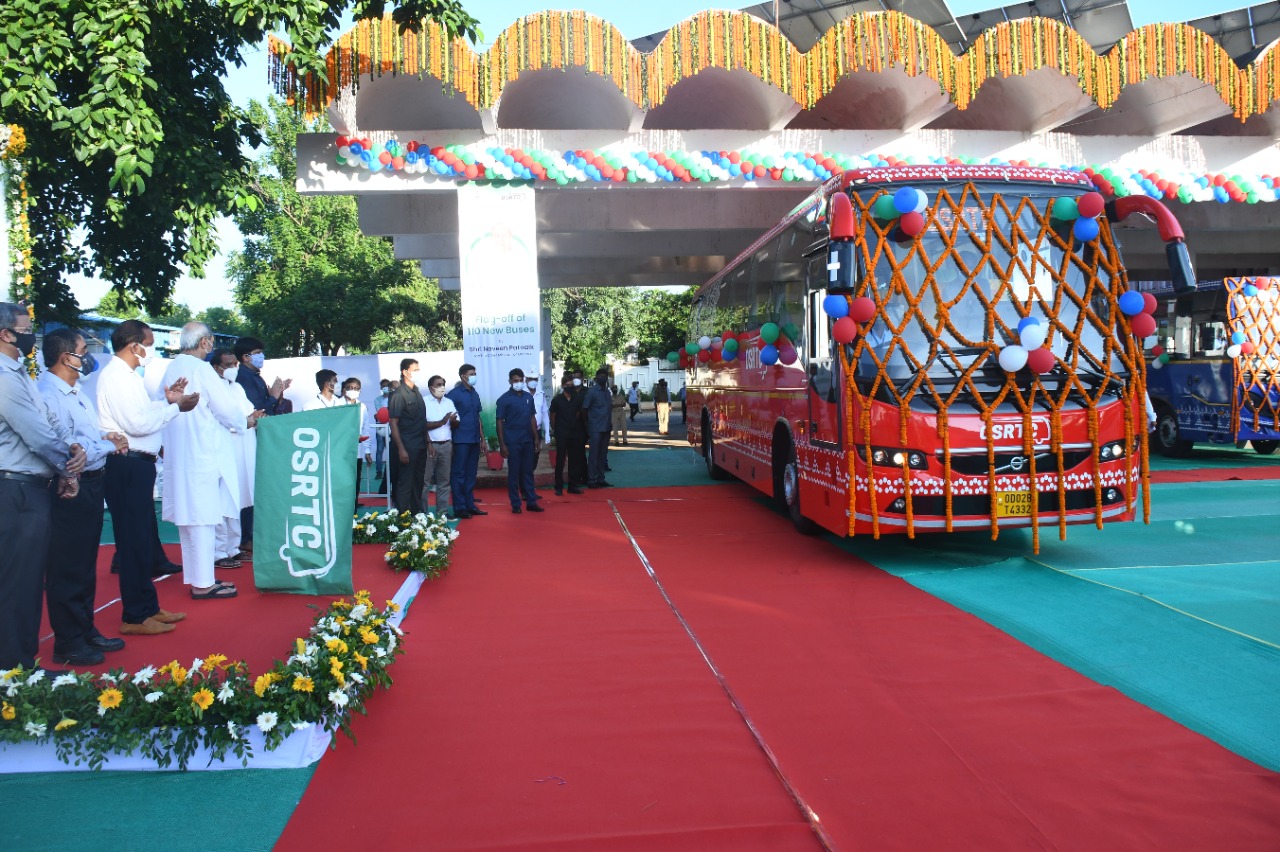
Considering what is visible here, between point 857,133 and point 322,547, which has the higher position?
point 857,133

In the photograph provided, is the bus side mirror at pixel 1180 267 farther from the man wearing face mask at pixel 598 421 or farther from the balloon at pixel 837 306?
the man wearing face mask at pixel 598 421

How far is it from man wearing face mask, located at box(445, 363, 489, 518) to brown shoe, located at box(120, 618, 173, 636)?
521cm

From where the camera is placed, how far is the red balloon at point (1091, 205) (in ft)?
23.8

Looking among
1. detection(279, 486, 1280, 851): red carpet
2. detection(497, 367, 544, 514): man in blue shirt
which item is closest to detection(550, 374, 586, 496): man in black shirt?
detection(497, 367, 544, 514): man in blue shirt

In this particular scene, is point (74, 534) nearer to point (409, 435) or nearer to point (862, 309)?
point (409, 435)

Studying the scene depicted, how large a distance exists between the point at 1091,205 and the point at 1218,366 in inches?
383

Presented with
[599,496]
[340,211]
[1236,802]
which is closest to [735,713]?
[1236,802]

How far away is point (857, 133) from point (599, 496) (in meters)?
6.99

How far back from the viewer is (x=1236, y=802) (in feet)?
11.1

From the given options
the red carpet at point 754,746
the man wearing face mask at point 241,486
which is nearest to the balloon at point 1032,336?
the red carpet at point 754,746

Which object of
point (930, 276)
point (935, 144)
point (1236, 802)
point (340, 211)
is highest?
point (340, 211)

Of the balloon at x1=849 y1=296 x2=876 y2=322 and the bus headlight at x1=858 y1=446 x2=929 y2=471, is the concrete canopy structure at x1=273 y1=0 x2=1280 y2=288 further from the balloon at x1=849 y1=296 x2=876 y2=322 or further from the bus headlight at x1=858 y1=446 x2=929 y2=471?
the bus headlight at x1=858 y1=446 x2=929 y2=471

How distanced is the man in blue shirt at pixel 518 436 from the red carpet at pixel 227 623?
3640 millimetres

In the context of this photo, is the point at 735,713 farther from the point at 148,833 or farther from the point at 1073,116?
the point at 1073,116
